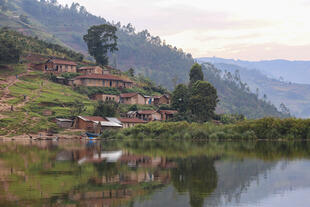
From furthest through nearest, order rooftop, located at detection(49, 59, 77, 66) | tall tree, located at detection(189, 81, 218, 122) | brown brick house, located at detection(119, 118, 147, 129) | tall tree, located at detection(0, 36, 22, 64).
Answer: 1. rooftop, located at detection(49, 59, 77, 66)
2. tall tree, located at detection(0, 36, 22, 64)
3. tall tree, located at detection(189, 81, 218, 122)
4. brown brick house, located at detection(119, 118, 147, 129)

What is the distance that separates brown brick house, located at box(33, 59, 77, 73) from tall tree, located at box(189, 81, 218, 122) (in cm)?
4042

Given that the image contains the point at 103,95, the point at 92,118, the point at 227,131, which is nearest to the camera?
the point at 227,131

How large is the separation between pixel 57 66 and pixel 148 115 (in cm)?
3379

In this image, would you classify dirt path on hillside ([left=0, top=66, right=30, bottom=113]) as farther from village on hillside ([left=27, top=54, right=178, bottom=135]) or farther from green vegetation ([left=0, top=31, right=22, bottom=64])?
village on hillside ([left=27, top=54, right=178, bottom=135])

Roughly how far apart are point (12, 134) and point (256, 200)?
209 feet

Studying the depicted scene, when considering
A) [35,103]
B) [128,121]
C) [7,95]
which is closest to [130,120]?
[128,121]

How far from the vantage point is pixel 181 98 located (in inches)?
4400

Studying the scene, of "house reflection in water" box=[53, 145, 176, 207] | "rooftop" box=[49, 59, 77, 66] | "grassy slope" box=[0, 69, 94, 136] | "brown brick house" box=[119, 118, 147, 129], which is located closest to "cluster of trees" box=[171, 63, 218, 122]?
"brown brick house" box=[119, 118, 147, 129]

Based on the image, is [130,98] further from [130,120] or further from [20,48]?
[20,48]

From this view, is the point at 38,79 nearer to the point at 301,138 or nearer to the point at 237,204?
the point at 301,138

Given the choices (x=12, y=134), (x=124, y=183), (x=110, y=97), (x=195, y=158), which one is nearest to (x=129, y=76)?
(x=110, y=97)

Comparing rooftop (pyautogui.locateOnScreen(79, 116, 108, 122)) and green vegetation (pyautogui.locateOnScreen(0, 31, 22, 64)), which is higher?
green vegetation (pyautogui.locateOnScreen(0, 31, 22, 64))

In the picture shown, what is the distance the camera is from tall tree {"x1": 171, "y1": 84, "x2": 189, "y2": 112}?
111m

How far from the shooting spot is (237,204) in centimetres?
→ 2547
